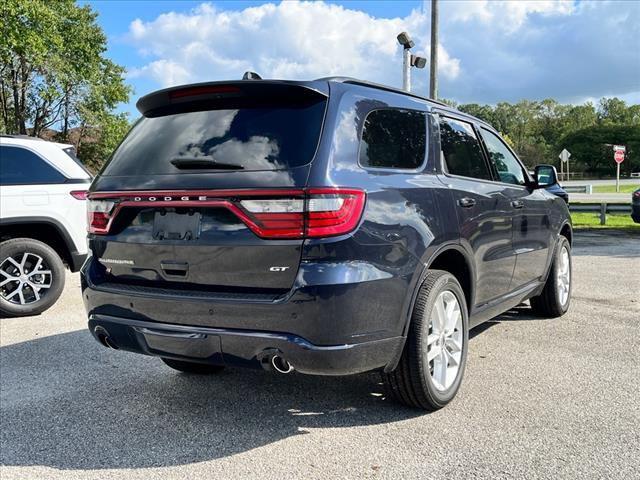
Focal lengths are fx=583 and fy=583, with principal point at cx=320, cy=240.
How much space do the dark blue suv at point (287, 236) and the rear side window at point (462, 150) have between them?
119 millimetres

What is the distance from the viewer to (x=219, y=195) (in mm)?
2799

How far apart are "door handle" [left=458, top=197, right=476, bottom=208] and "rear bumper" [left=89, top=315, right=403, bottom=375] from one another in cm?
109

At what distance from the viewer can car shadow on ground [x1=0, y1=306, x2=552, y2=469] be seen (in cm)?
305

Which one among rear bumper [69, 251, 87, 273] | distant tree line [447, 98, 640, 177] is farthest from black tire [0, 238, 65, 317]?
distant tree line [447, 98, 640, 177]

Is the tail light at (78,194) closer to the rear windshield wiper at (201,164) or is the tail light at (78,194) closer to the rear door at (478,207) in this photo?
the rear windshield wiper at (201,164)

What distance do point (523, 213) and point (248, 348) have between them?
2848mm

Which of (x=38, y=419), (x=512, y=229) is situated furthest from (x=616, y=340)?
(x=38, y=419)

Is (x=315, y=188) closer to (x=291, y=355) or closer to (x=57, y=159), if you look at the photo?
(x=291, y=355)

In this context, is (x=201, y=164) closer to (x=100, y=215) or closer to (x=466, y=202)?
(x=100, y=215)

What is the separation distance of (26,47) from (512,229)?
80.7ft

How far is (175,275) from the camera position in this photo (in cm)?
299

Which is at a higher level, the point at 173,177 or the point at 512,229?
the point at 173,177

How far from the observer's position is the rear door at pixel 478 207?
3.71 m

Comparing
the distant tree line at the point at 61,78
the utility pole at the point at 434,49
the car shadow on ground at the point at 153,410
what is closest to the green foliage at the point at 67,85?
the distant tree line at the point at 61,78
